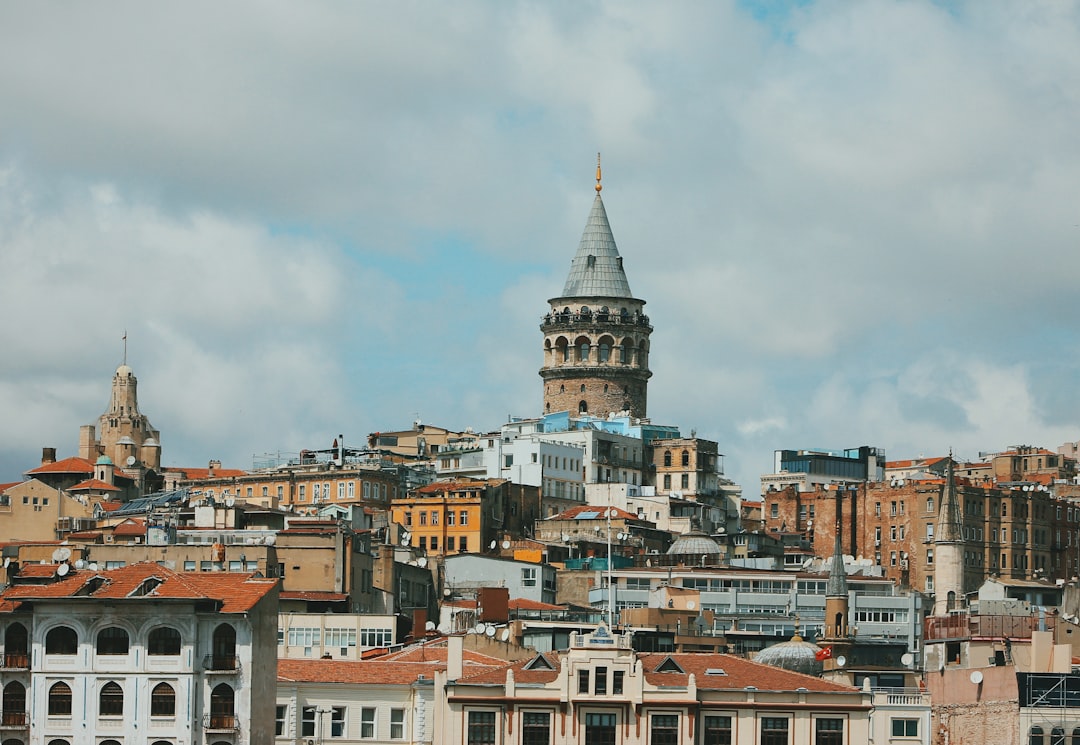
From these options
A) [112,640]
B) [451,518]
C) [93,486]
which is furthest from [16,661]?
[93,486]

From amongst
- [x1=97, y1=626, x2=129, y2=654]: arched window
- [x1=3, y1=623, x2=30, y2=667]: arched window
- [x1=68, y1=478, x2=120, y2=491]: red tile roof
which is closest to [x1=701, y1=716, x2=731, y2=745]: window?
[x1=97, y1=626, x2=129, y2=654]: arched window

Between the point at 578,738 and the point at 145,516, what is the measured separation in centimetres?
7120

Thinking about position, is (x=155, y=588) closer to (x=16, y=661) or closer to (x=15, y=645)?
(x=15, y=645)

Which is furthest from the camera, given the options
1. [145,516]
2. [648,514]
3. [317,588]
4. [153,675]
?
[648,514]

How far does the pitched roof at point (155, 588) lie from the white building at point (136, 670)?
123 mm

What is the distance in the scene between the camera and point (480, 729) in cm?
8812

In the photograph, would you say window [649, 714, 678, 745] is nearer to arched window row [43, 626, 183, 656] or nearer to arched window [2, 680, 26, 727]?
arched window row [43, 626, 183, 656]

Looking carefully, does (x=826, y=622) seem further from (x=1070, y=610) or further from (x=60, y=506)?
(x=60, y=506)

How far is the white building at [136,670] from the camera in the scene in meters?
87.9

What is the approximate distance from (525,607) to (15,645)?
47106mm

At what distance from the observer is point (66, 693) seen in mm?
88375

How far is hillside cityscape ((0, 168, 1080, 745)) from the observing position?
3477 inches

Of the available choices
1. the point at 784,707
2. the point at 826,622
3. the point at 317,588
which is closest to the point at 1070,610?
the point at 826,622

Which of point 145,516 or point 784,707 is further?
point 145,516
